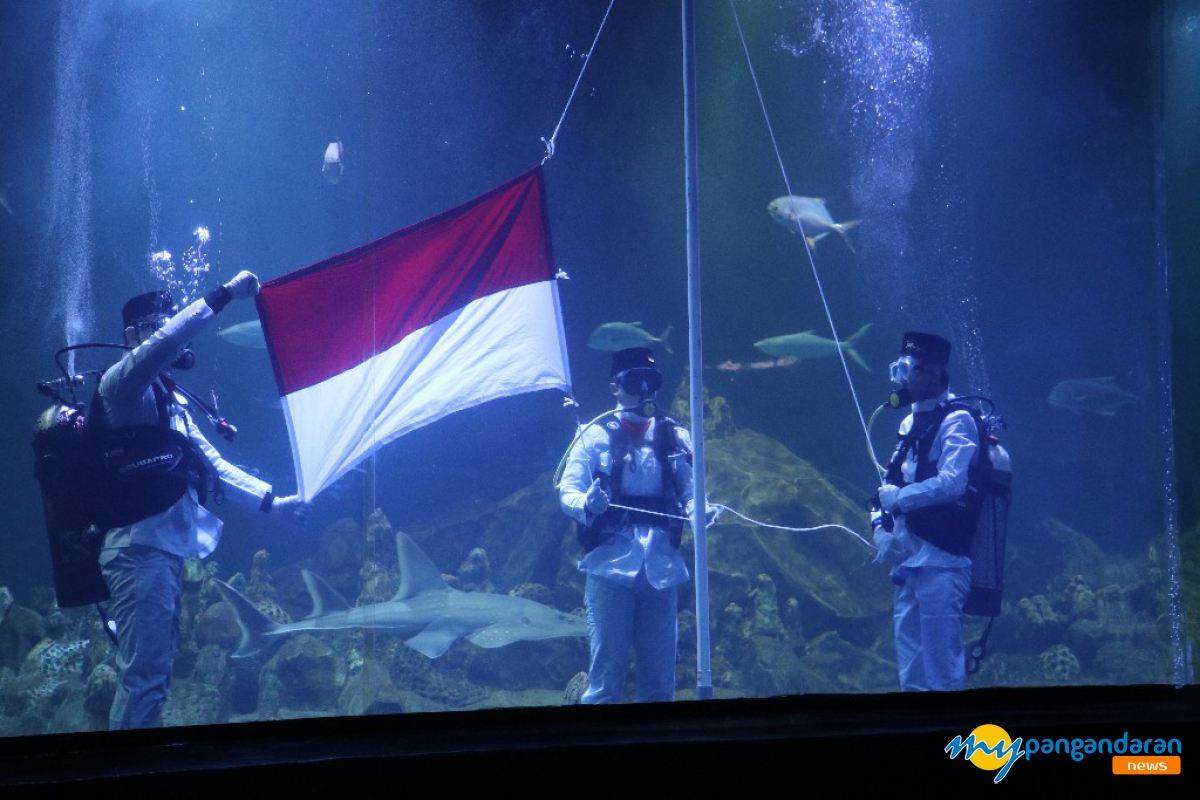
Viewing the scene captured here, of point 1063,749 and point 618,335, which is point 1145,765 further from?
point 618,335

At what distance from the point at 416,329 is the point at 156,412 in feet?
4.55

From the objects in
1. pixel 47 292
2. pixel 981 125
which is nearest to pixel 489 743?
pixel 981 125

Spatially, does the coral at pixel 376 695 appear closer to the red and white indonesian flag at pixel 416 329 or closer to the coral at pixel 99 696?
the coral at pixel 99 696

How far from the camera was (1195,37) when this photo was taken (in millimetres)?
6164

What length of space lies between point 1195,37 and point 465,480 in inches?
410

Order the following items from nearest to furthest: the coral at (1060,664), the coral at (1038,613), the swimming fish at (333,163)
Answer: the swimming fish at (333,163) < the coral at (1060,664) < the coral at (1038,613)

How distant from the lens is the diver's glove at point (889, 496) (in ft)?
12.8

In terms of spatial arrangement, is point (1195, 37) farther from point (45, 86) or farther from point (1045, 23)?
point (45, 86)

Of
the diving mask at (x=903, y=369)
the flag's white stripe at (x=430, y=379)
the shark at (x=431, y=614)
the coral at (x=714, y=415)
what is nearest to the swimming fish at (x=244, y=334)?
the shark at (x=431, y=614)

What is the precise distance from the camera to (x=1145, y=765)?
212cm

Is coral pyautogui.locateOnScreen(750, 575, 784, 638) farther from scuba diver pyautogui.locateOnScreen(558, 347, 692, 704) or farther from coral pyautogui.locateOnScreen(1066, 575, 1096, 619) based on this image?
scuba diver pyautogui.locateOnScreen(558, 347, 692, 704)

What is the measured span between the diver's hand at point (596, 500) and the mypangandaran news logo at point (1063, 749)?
2.00 m

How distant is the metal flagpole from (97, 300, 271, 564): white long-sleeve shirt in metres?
2.47

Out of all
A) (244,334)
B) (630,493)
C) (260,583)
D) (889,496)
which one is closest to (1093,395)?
(889,496)
